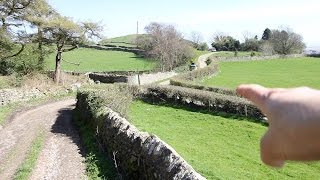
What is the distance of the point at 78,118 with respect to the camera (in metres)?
25.9

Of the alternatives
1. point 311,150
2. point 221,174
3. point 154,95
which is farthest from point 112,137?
point 154,95

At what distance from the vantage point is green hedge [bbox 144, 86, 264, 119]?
84.8 ft

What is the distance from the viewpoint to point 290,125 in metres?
1.13

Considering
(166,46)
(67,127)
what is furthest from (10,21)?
(166,46)

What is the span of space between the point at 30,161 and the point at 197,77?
110ft

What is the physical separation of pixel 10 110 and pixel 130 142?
19581 millimetres

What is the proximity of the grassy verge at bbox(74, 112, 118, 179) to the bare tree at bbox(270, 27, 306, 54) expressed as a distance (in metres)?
99.7

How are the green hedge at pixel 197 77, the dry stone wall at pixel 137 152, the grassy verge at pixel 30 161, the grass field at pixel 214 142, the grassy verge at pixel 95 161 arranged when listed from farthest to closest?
the green hedge at pixel 197 77 < the grassy verge at pixel 30 161 < the grass field at pixel 214 142 < the grassy verge at pixel 95 161 < the dry stone wall at pixel 137 152

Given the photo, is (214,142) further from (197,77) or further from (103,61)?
(103,61)

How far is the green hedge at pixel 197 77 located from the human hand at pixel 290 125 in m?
28.0

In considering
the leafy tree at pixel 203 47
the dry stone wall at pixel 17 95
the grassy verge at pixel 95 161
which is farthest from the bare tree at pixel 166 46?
the leafy tree at pixel 203 47

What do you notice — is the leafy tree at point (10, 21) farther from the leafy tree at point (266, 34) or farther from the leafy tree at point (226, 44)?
the leafy tree at point (266, 34)

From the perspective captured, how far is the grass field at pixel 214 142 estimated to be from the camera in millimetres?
14688

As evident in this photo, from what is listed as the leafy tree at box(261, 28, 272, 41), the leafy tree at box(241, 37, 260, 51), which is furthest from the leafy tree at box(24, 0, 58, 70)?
the leafy tree at box(261, 28, 272, 41)
